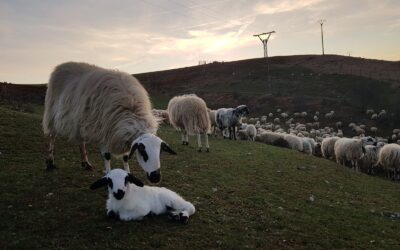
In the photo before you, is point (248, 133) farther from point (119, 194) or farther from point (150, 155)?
point (119, 194)

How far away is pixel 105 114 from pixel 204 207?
110 inches

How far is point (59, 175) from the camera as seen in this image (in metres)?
10.5

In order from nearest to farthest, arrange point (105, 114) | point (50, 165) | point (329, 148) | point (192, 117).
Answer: point (105, 114) → point (50, 165) → point (192, 117) → point (329, 148)

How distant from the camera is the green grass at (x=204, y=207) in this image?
270 inches

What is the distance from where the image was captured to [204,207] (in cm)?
878

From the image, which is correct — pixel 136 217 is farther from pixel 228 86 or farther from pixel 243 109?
pixel 228 86

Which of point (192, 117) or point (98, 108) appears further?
point (192, 117)

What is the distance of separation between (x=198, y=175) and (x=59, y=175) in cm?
373

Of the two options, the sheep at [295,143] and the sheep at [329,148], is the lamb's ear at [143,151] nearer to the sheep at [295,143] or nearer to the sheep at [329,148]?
the sheep at [295,143]

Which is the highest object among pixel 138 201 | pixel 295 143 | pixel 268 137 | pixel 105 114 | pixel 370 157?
pixel 105 114

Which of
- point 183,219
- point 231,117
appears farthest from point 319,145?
point 183,219

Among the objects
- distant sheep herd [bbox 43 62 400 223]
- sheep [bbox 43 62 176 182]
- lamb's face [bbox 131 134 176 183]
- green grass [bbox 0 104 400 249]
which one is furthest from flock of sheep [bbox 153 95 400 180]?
lamb's face [bbox 131 134 176 183]

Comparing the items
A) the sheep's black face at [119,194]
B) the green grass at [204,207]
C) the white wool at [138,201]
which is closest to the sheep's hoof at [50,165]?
the green grass at [204,207]

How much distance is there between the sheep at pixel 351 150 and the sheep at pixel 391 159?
102cm
